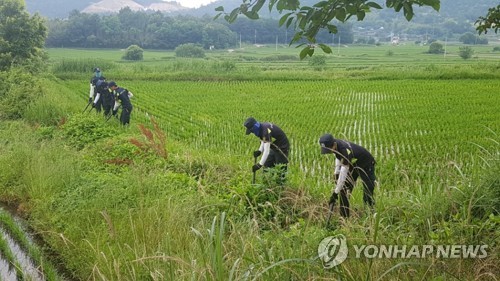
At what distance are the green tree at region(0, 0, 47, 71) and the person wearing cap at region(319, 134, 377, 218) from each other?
21.6m

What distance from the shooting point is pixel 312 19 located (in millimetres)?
2846

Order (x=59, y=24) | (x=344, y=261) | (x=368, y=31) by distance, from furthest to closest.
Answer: (x=368, y=31) < (x=59, y=24) < (x=344, y=261)

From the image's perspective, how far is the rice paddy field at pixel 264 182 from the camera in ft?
10.7

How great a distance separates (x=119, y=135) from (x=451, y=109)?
1215cm

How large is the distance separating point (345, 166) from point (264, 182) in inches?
50.1

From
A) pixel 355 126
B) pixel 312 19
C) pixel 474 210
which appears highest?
pixel 312 19

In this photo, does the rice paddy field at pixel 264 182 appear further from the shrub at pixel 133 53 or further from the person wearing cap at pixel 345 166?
the shrub at pixel 133 53

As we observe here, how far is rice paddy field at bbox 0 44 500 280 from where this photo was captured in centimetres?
325

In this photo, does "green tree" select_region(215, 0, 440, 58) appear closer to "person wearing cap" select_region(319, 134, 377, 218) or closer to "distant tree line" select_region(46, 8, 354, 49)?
"person wearing cap" select_region(319, 134, 377, 218)

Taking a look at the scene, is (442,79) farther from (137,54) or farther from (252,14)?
(137,54)

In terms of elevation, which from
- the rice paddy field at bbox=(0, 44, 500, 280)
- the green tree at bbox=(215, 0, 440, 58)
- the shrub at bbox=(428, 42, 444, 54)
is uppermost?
the green tree at bbox=(215, 0, 440, 58)

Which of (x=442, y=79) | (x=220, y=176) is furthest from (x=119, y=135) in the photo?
(x=442, y=79)

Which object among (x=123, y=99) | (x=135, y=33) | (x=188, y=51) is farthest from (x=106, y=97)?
(x=135, y=33)

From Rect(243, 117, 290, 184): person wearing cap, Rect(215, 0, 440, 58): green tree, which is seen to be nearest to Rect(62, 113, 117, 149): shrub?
Rect(243, 117, 290, 184): person wearing cap
